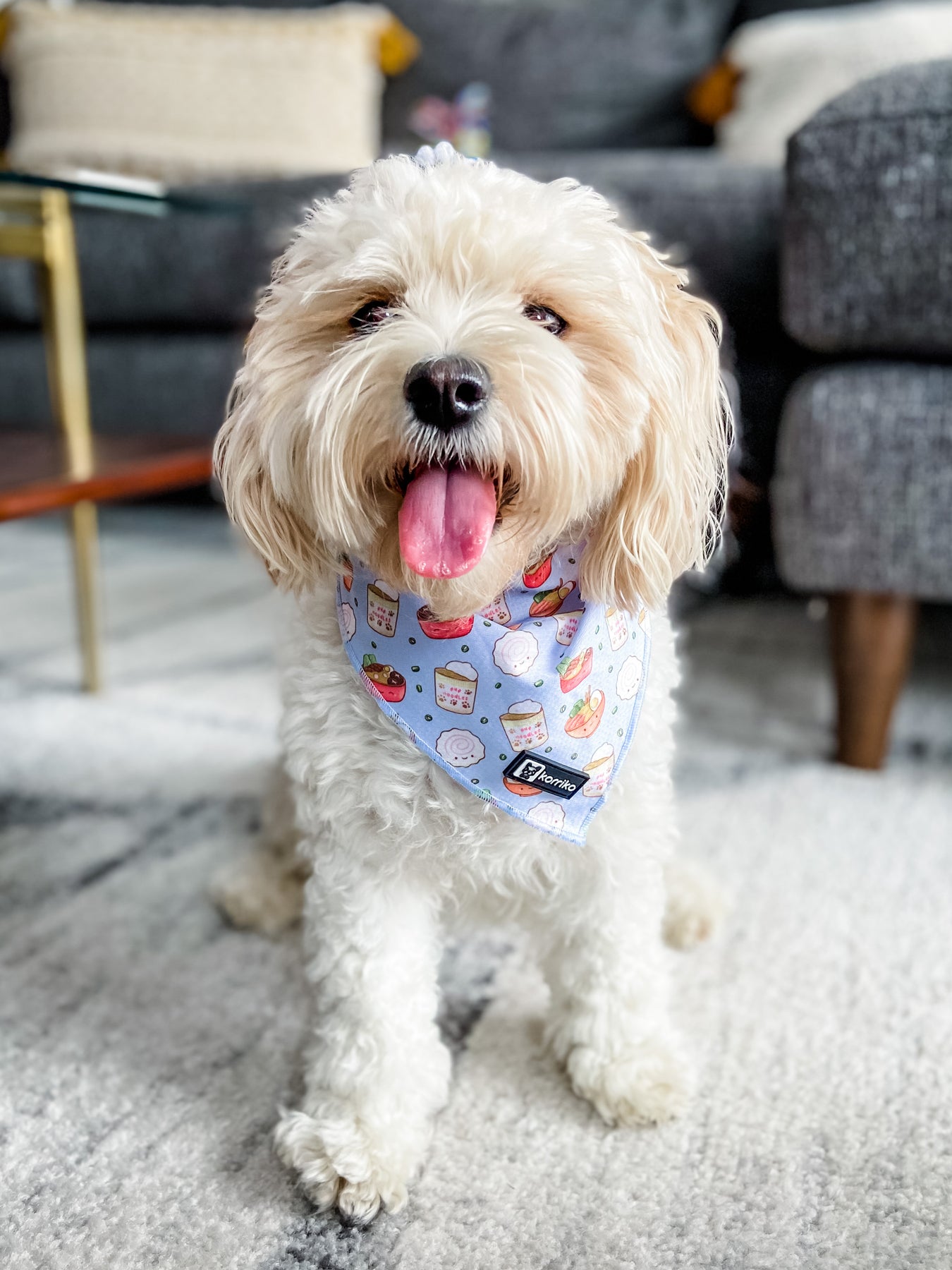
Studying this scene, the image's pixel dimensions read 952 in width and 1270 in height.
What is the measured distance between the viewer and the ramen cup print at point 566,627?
30.6 inches

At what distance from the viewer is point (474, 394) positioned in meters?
0.67

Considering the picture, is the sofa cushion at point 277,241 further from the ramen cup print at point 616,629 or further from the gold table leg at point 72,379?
the ramen cup print at point 616,629

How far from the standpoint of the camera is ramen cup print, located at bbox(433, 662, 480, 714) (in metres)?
0.76

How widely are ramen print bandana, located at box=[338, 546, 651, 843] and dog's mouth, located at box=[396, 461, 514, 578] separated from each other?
8 cm

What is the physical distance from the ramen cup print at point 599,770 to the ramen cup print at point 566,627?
0.28 feet

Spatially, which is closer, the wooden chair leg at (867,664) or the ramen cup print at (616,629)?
the ramen cup print at (616,629)

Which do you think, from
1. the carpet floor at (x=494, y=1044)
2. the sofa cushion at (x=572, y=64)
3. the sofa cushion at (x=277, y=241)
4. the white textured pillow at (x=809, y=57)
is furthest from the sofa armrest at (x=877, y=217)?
the sofa cushion at (x=572, y=64)

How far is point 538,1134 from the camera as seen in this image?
2.58ft

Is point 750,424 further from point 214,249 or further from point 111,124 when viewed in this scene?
point 111,124

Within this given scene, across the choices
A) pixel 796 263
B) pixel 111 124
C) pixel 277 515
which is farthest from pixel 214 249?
pixel 277 515

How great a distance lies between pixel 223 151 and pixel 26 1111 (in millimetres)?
2390

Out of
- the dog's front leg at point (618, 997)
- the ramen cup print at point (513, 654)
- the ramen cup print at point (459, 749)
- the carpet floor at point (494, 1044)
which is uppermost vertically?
the ramen cup print at point (513, 654)

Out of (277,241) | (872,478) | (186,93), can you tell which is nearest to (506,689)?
(872,478)

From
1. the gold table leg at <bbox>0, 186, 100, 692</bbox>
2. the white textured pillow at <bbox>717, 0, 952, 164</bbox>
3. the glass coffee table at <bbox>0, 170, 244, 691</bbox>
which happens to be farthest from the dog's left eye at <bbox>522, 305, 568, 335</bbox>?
the white textured pillow at <bbox>717, 0, 952, 164</bbox>
